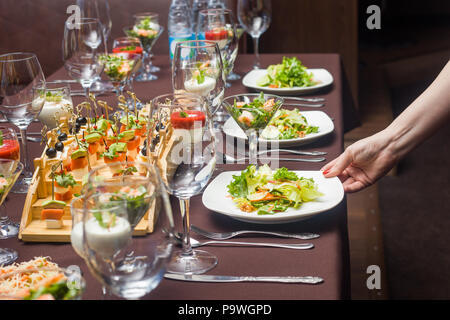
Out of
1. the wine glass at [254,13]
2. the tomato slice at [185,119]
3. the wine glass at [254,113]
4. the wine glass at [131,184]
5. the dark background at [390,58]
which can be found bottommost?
the dark background at [390,58]

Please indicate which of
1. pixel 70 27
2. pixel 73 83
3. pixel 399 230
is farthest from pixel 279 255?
pixel 399 230

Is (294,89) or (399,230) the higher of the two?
(294,89)

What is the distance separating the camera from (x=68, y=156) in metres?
1.31

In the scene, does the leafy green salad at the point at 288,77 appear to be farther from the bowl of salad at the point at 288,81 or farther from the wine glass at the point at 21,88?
the wine glass at the point at 21,88

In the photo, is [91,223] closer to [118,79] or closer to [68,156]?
[68,156]

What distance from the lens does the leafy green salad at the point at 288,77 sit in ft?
6.79

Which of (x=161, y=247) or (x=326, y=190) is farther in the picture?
(x=326, y=190)

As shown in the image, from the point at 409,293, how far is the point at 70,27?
5.58 ft

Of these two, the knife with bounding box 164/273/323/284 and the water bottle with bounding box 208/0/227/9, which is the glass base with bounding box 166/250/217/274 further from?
the water bottle with bounding box 208/0/227/9

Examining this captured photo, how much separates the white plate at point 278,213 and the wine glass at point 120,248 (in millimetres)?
336

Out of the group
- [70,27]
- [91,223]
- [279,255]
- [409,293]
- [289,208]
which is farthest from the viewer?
[409,293]

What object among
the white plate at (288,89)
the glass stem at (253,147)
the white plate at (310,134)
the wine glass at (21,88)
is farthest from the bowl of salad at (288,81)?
the wine glass at (21,88)

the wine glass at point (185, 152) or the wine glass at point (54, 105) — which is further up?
the wine glass at point (185, 152)

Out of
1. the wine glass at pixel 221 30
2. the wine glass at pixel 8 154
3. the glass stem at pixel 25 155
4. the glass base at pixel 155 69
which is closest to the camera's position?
the wine glass at pixel 8 154
